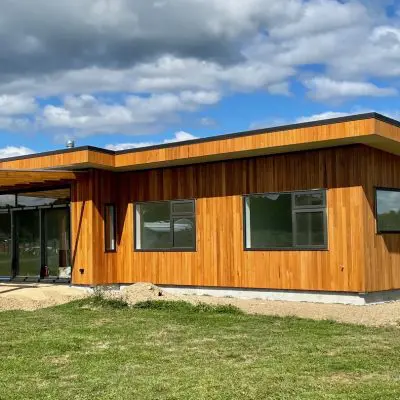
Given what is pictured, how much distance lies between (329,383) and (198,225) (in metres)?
8.61

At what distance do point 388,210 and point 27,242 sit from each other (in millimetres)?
9749

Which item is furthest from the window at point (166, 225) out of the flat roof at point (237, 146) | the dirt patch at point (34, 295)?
the dirt patch at point (34, 295)

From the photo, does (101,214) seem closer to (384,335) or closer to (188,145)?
(188,145)

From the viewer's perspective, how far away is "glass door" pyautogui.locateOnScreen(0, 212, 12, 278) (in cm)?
1683

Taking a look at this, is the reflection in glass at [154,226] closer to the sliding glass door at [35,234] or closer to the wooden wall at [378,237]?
the sliding glass door at [35,234]

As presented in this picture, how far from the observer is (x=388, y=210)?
12367 mm

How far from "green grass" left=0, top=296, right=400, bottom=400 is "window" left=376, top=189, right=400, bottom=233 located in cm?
383

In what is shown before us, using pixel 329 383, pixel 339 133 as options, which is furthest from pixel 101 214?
pixel 329 383

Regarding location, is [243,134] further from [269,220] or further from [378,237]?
[378,237]

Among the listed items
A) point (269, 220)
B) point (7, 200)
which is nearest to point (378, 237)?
point (269, 220)

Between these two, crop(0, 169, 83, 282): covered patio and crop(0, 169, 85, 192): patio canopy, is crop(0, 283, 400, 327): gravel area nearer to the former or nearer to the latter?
crop(0, 169, 83, 282): covered patio

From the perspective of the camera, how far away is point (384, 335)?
8.03m

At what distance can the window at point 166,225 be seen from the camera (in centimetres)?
1414

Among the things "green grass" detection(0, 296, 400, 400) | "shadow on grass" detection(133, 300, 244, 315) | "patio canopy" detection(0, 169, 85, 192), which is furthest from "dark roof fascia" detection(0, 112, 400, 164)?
"green grass" detection(0, 296, 400, 400)
